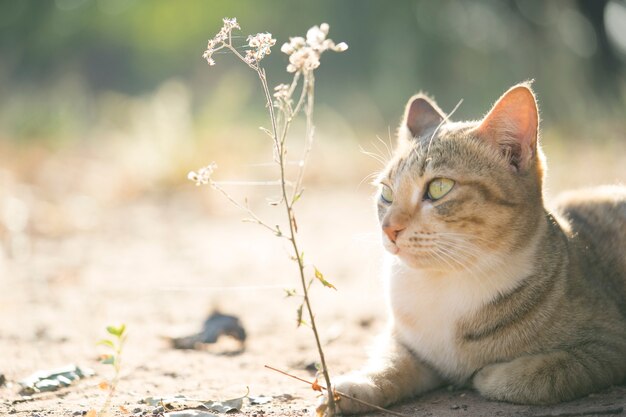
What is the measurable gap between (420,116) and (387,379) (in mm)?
1224

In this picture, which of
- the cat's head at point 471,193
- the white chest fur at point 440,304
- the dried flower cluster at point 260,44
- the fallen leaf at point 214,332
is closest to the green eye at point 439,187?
the cat's head at point 471,193

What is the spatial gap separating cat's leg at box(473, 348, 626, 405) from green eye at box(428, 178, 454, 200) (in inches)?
24.4

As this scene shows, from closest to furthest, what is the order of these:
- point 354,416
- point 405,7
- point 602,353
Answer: point 354,416 < point 602,353 < point 405,7

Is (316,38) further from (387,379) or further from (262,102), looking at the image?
(262,102)

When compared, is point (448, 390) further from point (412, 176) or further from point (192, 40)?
point (192, 40)

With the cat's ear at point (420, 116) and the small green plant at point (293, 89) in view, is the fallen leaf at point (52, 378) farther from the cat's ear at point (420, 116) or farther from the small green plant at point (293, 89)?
the cat's ear at point (420, 116)

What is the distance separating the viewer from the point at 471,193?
103 inches

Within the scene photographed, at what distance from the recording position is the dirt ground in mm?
2633

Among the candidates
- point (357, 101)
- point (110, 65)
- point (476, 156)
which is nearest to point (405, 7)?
point (357, 101)

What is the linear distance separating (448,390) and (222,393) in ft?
2.72

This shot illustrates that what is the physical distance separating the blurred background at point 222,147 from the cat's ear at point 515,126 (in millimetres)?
600

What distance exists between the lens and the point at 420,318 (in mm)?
2738

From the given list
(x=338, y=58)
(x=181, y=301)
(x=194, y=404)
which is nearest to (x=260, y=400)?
(x=194, y=404)

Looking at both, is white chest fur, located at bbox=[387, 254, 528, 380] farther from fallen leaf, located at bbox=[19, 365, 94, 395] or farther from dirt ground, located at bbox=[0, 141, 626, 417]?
fallen leaf, located at bbox=[19, 365, 94, 395]
